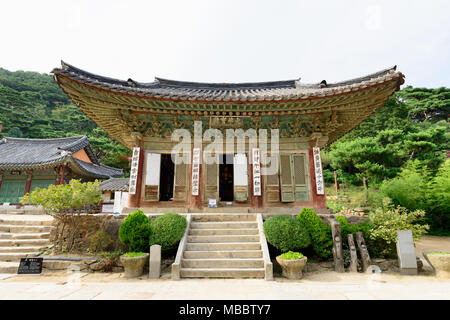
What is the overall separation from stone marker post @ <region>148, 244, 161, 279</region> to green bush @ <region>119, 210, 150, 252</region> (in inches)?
29.8

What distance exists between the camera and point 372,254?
720 cm

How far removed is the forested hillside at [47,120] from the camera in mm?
33156

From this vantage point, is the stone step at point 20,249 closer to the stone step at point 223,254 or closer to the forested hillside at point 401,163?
the stone step at point 223,254

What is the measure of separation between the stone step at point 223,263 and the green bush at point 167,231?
0.75 m

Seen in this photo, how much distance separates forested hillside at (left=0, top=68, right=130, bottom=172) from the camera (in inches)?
1305

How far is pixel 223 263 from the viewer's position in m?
6.11

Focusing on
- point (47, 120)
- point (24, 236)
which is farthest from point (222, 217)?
point (47, 120)

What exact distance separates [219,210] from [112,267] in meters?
4.29

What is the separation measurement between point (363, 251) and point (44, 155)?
80.4 feet

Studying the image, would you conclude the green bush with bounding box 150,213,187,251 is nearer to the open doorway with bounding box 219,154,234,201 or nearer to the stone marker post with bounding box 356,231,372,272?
the stone marker post with bounding box 356,231,372,272

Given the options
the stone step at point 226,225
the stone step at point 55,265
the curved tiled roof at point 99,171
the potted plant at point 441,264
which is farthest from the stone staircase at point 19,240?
the potted plant at point 441,264

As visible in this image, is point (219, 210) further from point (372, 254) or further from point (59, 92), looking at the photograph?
point (59, 92)

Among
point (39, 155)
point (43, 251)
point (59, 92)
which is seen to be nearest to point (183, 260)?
point (43, 251)

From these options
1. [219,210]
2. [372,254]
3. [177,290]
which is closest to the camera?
[177,290]
